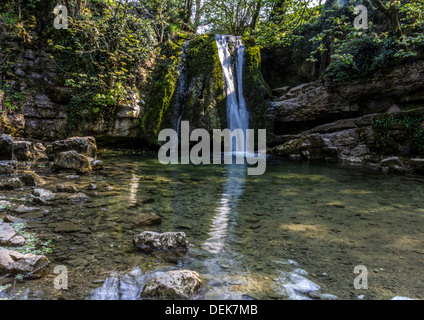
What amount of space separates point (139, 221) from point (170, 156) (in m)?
8.02

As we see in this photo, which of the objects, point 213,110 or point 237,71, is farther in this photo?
point 237,71

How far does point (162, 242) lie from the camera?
2.44 m

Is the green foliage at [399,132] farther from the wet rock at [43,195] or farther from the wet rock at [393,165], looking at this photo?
the wet rock at [43,195]

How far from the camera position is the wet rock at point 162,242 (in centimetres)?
242

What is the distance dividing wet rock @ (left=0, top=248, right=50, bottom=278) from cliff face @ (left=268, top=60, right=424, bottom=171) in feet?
Answer: 33.2

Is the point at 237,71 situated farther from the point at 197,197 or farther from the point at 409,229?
the point at 409,229

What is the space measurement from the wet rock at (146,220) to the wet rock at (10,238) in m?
1.16

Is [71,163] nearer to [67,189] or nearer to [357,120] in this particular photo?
[67,189]

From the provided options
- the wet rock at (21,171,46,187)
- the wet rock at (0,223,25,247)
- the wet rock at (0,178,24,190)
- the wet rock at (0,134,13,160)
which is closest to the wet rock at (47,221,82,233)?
the wet rock at (0,223,25,247)

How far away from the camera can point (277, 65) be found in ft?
56.5

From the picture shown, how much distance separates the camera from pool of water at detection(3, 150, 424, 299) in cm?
187
